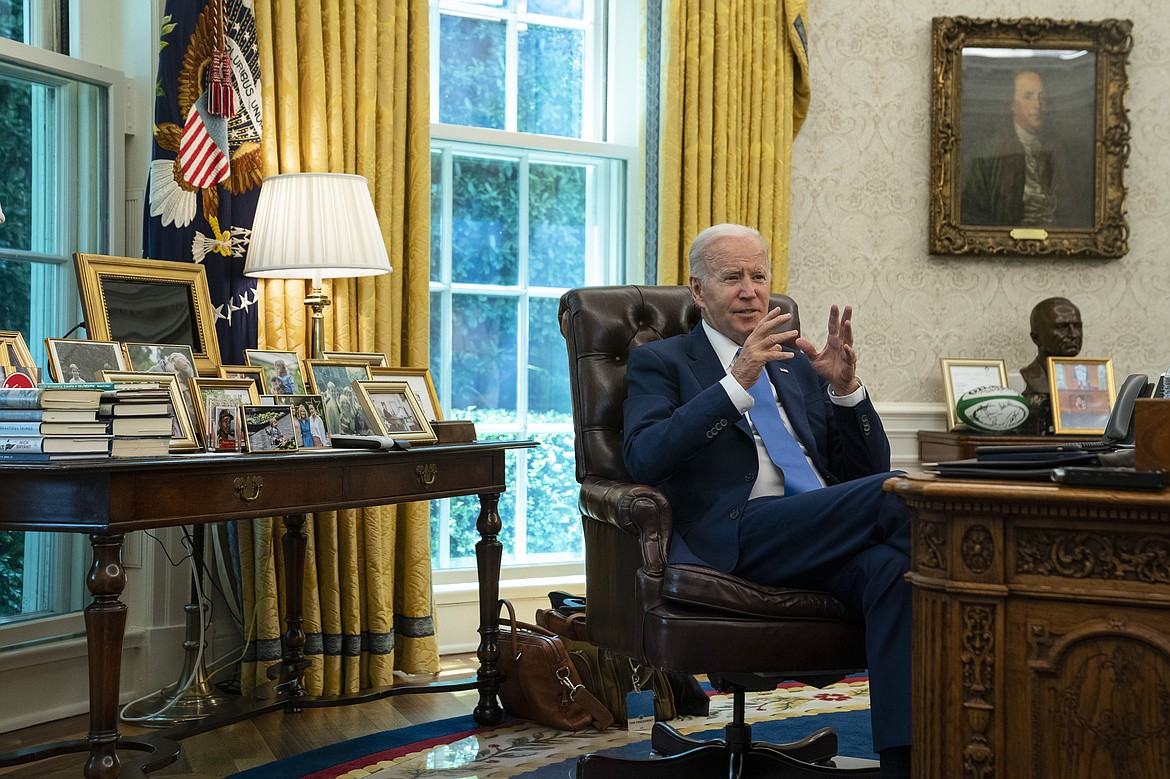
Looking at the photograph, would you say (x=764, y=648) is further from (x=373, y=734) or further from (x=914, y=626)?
(x=373, y=734)

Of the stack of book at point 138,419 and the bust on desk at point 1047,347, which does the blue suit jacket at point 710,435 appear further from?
the bust on desk at point 1047,347

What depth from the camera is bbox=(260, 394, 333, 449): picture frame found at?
110 inches

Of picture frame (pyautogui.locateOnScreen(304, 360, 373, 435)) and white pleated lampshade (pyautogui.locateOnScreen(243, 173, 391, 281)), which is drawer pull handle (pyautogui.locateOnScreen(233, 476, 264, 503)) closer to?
picture frame (pyautogui.locateOnScreen(304, 360, 373, 435))

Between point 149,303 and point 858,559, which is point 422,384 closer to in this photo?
point 149,303

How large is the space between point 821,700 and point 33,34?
116 inches

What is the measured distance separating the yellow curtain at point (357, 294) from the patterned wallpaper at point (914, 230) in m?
1.52

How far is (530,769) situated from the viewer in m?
2.71

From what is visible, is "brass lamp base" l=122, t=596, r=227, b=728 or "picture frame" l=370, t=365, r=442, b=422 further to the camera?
"picture frame" l=370, t=365, r=442, b=422

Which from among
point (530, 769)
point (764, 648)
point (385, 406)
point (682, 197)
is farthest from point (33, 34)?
point (764, 648)

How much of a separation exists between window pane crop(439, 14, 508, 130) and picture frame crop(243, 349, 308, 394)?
140 cm

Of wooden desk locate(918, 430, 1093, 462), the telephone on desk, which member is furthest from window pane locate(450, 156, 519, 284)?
the telephone on desk

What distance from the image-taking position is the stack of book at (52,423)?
232 cm

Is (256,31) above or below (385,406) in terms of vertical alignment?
above

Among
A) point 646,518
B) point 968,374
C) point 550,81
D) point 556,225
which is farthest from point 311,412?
point 968,374
